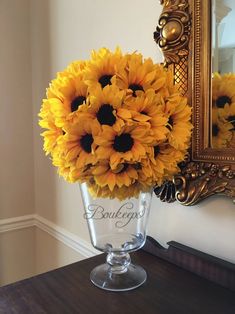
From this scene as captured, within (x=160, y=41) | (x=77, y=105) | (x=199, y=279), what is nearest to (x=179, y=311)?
(x=199, y=279)

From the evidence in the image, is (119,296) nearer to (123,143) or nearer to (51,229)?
(123,143)

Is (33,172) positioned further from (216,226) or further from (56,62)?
(216,226)

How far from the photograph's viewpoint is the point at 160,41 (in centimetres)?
83

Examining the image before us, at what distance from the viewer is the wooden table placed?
24.9 inches

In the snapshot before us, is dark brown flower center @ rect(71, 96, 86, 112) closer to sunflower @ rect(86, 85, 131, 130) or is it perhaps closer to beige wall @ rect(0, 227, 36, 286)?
sunflower @ rect(86, 85, 131, 130)

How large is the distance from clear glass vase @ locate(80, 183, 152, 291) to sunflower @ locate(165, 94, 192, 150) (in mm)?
152

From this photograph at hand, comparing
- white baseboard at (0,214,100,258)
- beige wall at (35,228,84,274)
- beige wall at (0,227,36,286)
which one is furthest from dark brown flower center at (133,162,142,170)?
beige wall at (0,227,36,286)

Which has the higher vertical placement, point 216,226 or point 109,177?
point 109,177

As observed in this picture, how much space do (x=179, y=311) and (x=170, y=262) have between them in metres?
0.22

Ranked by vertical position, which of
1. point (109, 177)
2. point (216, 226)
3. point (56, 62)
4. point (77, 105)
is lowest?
point (216, 226)

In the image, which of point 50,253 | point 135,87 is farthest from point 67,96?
point 50,253

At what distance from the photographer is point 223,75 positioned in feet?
2.40

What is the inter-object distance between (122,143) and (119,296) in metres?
0.34

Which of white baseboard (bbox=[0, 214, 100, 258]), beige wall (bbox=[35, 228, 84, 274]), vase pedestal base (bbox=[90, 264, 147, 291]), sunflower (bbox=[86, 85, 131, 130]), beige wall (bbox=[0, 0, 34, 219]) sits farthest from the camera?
beige wall (bbox=[0, 0, 34, 219])
